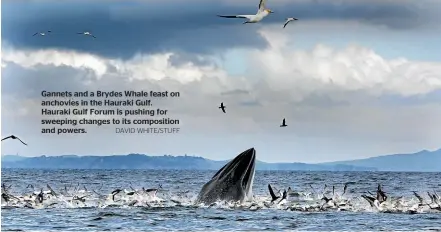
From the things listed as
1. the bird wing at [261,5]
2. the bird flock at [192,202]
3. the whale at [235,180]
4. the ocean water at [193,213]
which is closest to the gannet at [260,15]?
the bird wing at [261,5]

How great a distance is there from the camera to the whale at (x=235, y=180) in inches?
1238

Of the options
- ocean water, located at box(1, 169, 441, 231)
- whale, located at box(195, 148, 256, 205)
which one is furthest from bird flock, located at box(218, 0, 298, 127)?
ocean water, located at box(1, 169, 441, 231)

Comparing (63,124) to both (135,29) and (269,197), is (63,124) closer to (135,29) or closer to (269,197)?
(135,29)

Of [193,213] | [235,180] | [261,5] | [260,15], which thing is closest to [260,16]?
[260,15]

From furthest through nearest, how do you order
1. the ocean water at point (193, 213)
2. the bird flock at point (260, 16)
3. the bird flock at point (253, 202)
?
the bird flock at point (253, 202) → the bird flock at point (260, 16) → the ocean water at point (193, 213)

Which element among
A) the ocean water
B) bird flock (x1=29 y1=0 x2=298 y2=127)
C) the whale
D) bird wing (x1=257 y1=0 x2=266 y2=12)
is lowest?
the ocean water

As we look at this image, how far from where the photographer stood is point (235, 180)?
103 feet

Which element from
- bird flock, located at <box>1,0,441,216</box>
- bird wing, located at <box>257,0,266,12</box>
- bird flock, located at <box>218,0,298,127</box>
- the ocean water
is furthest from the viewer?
bird flock, located at <box>1,0,441,216</box>

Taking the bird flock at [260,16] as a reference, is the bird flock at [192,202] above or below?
below

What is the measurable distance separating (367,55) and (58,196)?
1114 centimetres

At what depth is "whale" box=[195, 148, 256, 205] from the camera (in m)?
31.5

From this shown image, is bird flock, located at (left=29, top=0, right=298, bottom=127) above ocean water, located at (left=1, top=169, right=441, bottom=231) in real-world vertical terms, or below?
above

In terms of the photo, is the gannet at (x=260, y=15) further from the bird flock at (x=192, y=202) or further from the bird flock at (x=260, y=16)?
the bird flock at (x=192, y=202)

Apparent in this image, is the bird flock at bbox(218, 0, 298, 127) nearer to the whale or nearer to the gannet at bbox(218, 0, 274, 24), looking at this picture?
the gannet at bbox(218, 0, 274, 24)
